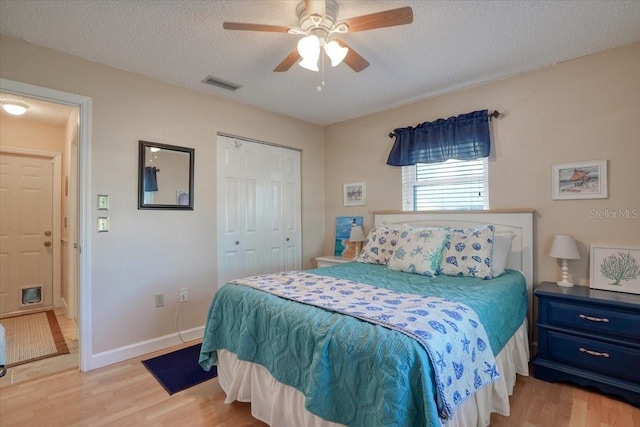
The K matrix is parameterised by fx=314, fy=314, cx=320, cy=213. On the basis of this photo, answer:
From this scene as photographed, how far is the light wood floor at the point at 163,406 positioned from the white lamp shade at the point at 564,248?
91 cm

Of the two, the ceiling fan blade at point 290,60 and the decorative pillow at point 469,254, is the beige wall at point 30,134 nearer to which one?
the ceiling fan blade at point 290,60

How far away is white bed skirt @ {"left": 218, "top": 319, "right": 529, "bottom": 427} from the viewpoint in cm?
152

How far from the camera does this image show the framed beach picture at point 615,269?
2225 millimetres

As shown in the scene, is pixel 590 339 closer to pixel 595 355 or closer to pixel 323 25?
pixel 595 355

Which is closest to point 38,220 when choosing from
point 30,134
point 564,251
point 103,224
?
point 30,134

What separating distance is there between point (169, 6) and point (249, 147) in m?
1.79

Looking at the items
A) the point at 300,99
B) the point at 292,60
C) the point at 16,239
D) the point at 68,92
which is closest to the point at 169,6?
the point at 292,60

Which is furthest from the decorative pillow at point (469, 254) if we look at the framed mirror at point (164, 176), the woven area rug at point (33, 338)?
the woven area rug at point (33, 338)

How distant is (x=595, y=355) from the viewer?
208 centimetres

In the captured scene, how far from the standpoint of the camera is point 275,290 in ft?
6.37

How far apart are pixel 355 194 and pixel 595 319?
2.56 m

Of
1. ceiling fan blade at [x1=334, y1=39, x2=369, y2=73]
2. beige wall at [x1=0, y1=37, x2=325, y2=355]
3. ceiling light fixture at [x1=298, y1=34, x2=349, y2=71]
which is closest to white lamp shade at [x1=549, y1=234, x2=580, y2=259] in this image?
ceiling fan blade at [x1=334, y1=39, x2=369, y2=73]

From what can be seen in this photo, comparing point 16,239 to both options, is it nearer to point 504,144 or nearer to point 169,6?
point 169,6

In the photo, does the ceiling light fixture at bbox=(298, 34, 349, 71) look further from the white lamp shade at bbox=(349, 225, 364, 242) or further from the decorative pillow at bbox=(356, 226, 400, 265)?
the white lamp shade at bbox=(349, 225, 364, 242)
